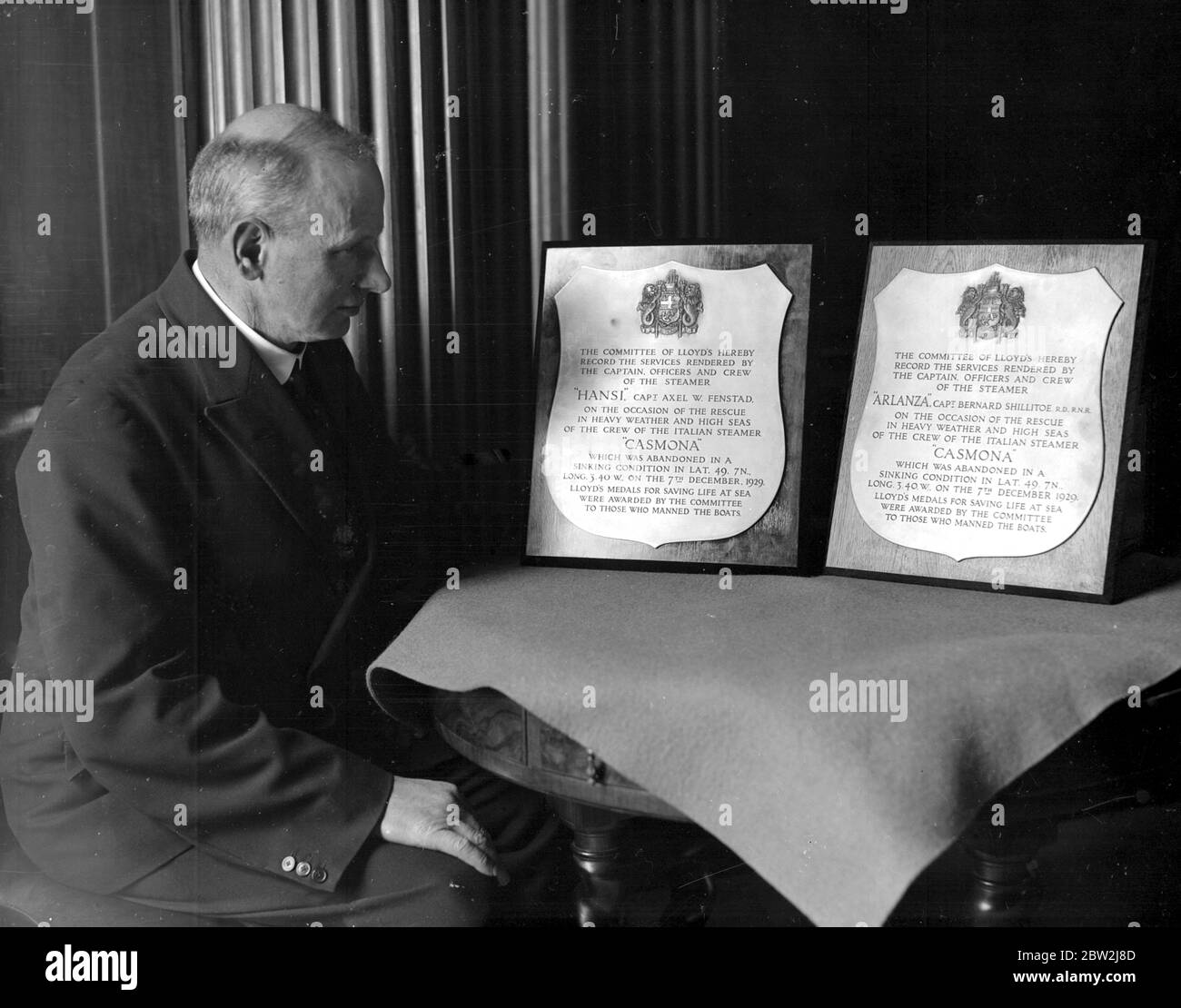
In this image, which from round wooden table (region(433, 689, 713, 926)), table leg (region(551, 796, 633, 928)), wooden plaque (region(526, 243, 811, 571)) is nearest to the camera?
round wooden table (region(433, 689, 713, 926))

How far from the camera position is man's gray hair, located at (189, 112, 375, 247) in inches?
46.3

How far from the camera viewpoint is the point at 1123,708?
3.33 feet

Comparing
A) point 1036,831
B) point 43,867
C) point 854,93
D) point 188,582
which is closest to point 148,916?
point 43,867

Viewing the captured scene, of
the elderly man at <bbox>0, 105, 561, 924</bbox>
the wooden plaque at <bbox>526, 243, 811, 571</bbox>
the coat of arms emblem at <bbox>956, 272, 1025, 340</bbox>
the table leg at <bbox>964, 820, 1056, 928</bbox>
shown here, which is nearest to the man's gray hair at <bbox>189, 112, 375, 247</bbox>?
the elderly man at <bbox>0, 105, 561, 924</bbox>

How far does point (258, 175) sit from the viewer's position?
1.18 metres

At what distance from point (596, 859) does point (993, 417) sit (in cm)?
62

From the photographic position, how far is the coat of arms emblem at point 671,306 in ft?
4.11

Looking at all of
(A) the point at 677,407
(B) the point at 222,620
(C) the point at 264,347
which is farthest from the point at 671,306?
(B) the point at 222,620

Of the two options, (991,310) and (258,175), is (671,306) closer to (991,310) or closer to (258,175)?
(991,310)

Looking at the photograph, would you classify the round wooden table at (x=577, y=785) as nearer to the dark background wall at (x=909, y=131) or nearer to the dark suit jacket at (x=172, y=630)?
the dark suit jacket at (x=172, y=630)

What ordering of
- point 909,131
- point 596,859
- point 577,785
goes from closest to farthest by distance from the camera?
point 577,785 → point 596,859 → point 909,131

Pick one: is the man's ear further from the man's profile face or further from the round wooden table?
the round wooden table

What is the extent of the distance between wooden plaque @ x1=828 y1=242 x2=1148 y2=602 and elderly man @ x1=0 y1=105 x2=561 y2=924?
543mm
